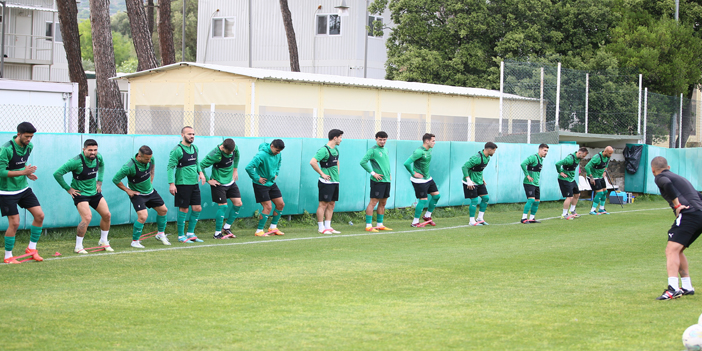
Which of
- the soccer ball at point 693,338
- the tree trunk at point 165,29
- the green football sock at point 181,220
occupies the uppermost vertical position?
the tree trunk at point 165,29

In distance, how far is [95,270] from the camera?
30.6 ft

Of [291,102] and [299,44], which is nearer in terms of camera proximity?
[291,102]

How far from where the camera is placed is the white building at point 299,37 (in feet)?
136

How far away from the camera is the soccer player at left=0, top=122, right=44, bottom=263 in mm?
9594

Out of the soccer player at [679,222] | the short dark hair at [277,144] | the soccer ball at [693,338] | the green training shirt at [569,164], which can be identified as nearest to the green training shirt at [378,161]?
the short dark hair at [277,144]

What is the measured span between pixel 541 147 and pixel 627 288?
8327 mm

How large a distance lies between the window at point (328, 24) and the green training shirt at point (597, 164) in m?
25.5

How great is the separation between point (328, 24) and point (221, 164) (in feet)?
99.0

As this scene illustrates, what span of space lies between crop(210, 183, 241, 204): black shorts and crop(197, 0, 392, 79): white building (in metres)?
26.8

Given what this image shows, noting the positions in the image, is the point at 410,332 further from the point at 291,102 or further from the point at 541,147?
the point at 291,102

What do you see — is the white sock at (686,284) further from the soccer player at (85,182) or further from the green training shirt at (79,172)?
the green training shirt at (79,172)

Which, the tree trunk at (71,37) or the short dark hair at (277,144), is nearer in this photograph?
the short dark hair at (277,144)

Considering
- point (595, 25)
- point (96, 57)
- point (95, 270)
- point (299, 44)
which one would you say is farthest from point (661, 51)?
point (95, 270)

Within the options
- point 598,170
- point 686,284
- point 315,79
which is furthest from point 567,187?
point 686,284
